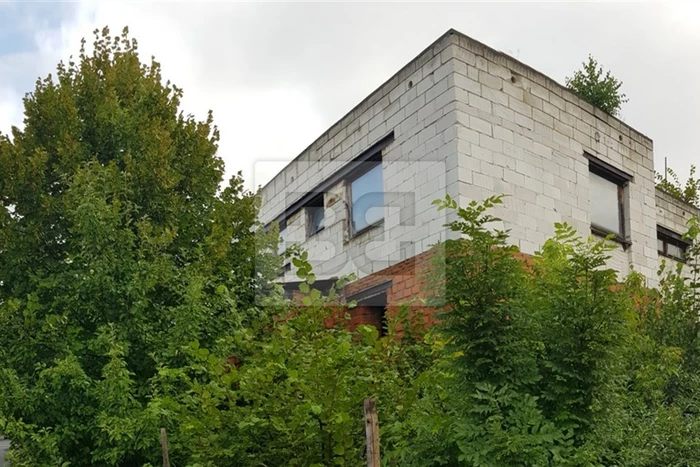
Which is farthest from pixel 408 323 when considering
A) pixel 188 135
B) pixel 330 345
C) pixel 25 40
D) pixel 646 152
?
pixel 646 152

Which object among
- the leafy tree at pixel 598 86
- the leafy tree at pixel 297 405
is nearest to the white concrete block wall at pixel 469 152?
the leafy tree at pixel 297 405

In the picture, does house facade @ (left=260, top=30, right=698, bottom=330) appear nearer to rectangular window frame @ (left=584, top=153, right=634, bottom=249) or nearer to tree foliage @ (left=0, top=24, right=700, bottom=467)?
rectangular window frame @ (left=584, top=153, right=634, bottom=249)

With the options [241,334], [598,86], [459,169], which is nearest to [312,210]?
[459,169]

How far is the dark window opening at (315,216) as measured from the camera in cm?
1012

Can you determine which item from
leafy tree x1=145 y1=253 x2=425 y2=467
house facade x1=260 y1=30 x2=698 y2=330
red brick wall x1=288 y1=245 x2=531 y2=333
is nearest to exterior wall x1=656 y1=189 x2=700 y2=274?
house facade x1=260 y1=30 x2=698 y2=330

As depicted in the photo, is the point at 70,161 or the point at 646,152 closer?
the point at 70,161

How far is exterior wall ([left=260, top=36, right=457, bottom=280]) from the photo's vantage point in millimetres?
7449

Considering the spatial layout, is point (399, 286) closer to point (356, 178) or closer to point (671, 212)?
point (356, 178)

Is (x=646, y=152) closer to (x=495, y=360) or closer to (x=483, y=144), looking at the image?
(x=483, y=144)

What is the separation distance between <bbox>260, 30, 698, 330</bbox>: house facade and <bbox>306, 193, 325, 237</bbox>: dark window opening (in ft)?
0.09

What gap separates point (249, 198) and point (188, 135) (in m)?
0.92

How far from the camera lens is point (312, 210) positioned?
10.5m

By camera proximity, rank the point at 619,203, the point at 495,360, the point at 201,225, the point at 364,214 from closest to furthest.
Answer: the point at 495,360 < the point at 201,225 < the point at 364,214 < the point at 619,203

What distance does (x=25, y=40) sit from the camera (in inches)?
275
